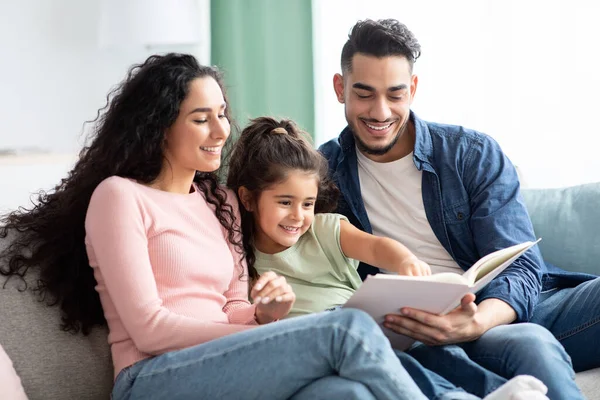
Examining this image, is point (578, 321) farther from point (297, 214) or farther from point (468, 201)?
point (297, 214)

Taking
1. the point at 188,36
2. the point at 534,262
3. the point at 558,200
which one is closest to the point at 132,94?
the point at 534,262

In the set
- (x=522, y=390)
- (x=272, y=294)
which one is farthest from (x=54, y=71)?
(x=522, y=390)

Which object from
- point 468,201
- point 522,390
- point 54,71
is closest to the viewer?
point 522,390

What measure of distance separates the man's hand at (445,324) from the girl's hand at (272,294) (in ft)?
0.81

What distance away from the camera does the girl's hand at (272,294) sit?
1732 mm

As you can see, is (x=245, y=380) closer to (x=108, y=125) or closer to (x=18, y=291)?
(x=18, y=291)

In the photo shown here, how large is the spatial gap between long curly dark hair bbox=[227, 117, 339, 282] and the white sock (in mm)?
773

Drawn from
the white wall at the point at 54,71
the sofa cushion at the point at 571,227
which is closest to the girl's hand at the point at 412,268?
the sofa cushion at the point at 571,227

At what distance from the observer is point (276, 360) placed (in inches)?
66.1

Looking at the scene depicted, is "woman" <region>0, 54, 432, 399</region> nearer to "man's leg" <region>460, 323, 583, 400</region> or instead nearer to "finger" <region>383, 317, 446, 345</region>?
"finger" <region>383, 317, 446, 345</region>

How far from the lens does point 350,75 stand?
249 centimetres

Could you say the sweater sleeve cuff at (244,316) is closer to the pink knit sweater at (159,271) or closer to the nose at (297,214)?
the pink knit sweater at (159,271)

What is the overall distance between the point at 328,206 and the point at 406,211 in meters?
0.24

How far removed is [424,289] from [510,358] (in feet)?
1.05
